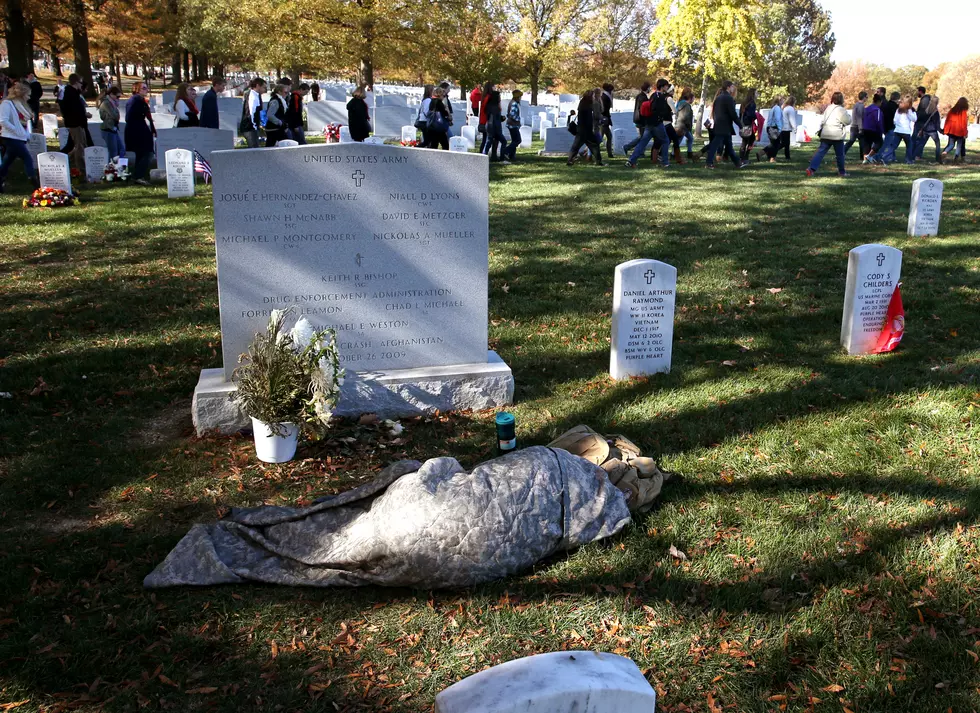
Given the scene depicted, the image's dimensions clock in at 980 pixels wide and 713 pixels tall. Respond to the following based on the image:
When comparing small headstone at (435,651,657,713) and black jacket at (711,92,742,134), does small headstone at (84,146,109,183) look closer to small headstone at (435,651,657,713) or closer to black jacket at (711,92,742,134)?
black jacket at (711,92,742,134)

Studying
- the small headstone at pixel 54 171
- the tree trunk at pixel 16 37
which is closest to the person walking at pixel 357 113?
the small headstone at pixel 54 171

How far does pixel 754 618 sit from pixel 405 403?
300cm

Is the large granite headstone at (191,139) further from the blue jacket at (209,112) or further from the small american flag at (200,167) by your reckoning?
the blue jacket at (209,112)

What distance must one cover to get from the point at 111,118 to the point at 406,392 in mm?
14214

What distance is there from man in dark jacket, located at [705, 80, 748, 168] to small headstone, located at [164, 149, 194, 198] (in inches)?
461

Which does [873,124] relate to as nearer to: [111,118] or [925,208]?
[925,208]

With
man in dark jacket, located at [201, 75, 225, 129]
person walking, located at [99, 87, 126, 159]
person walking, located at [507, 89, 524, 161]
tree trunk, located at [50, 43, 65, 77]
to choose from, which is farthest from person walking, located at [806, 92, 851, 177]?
tree trunk, located at [50, 43, 65, 77]

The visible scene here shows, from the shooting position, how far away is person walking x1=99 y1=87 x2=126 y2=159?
17062 millimetres

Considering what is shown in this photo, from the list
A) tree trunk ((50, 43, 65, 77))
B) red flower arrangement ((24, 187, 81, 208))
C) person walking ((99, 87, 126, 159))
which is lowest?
red flower arrangement ((24, 187, 81, 208))

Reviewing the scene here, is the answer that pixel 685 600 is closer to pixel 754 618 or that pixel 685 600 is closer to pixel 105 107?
pixel 754 618

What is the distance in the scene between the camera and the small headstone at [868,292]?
6.86 metres

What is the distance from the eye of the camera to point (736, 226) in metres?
12.9

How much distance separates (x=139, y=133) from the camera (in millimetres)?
16719

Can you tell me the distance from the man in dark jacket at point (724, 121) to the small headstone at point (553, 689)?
754 inches
